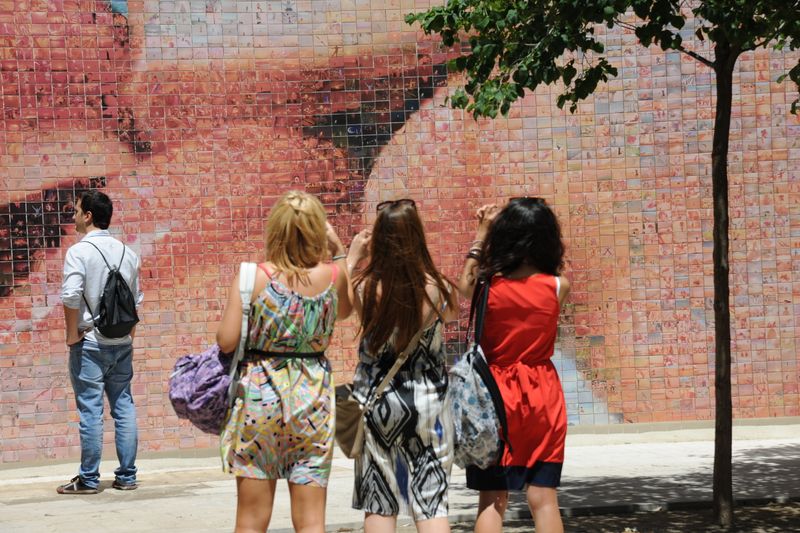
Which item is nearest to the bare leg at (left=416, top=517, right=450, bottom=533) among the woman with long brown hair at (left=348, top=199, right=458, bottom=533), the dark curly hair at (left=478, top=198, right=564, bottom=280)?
the woman with long brown hair at (left=348, top=199, right=458, bottom=533)

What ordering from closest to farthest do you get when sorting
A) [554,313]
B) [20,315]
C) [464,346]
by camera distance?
[554,313] → [20,315] → [464,346]

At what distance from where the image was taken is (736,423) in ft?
35.2

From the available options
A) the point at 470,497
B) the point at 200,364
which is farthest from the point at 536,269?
the point at 470,497

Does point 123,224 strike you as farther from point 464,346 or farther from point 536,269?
point 536,269

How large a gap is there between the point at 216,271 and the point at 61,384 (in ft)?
4.94

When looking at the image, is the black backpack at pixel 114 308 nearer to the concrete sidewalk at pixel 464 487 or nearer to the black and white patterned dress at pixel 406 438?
the concrete sidewalk at pixel 464 487

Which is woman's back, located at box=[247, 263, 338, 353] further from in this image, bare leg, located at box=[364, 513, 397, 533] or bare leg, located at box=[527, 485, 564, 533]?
bare leg, located at box=[527, 485, 564, 533]

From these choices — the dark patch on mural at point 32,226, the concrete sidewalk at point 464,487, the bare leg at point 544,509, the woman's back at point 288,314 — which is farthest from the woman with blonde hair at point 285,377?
the dark patch on mural at point 32,226

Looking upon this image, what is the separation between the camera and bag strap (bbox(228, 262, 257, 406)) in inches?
192

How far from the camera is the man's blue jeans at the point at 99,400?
28.2 feet

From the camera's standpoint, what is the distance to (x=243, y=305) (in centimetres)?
486

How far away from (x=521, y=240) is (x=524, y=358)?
50cm

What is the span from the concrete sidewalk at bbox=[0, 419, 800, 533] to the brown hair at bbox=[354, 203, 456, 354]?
249cm

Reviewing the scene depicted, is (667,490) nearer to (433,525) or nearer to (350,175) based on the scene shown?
(433,525)
